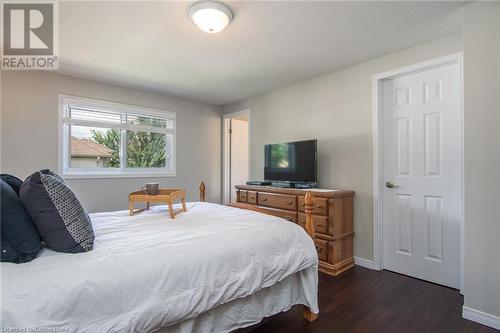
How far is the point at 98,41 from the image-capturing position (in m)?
2.46

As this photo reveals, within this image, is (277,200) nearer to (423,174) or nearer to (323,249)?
(323,249)

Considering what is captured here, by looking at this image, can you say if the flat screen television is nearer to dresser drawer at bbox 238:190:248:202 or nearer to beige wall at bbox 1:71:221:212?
dresser drawer at bbox 238:190:248:202

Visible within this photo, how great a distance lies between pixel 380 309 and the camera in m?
2.01

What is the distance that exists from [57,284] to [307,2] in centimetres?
224

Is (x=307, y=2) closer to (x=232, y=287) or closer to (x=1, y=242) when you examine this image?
(x=232, y=287)

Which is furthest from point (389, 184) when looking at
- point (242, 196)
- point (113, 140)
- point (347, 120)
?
point (113, 140)

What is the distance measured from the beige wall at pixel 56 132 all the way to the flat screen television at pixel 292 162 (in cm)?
154

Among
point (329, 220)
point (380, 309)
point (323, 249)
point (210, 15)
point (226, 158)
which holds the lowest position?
point (380, 309)

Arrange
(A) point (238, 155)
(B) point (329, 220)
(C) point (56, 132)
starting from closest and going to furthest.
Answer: (B) point (329, 220), (C) point (56, 132), (A) point (238, 155)

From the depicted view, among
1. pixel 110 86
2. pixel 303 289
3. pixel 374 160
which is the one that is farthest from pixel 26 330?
pixel 110 86

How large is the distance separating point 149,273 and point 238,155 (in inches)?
159

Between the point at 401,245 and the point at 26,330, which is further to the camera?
the point at 401,245

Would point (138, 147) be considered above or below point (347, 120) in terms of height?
below

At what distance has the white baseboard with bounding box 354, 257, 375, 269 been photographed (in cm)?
285
